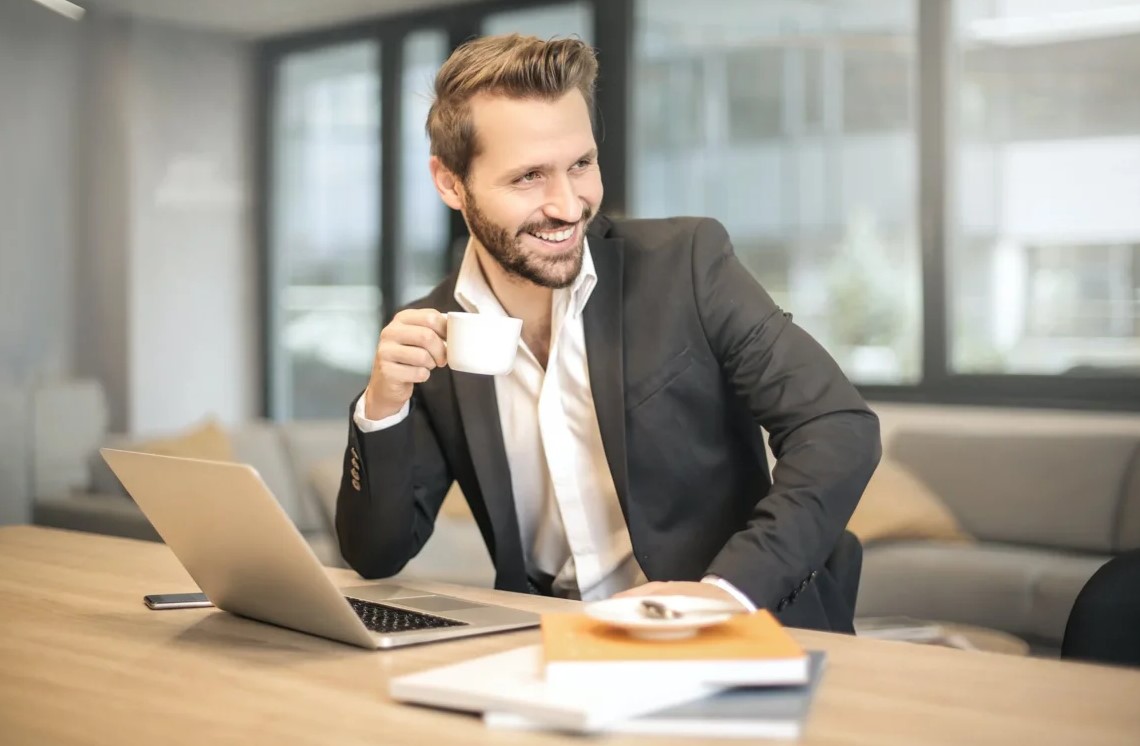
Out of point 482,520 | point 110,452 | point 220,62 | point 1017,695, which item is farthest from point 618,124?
point 1017,695

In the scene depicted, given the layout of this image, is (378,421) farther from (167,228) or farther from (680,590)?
(167,228)

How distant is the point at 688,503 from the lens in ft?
5.57

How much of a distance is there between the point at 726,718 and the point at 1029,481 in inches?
120

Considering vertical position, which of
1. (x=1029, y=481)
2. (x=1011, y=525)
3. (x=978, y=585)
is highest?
(x=1029, y=481)

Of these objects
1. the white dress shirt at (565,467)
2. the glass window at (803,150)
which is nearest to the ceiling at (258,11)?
the glass window at (803,150)

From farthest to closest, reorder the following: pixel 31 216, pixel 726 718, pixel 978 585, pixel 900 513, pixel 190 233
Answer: pixel 190 233
pixel 31 216
pixel 900 513
pixel 978 585
pixel 726 718

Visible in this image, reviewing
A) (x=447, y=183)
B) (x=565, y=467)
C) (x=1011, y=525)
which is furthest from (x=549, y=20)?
(x=565, y=467)

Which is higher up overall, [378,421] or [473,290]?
[473,290]

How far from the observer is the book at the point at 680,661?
867 mm

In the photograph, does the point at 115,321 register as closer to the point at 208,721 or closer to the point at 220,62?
the point at 220,62

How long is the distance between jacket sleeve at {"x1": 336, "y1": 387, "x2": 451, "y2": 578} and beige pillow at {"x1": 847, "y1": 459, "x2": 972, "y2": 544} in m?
2.10

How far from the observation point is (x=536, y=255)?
172cm

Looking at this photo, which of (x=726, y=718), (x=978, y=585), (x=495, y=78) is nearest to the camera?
(x=726, y=718)

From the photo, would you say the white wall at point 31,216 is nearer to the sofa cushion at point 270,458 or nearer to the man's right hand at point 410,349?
the sofa cushion at point 270,458
